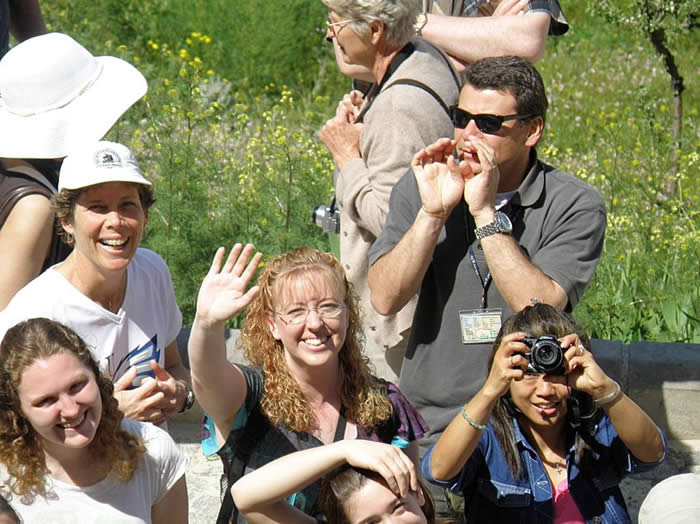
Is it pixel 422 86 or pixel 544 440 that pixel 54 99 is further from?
pixel 544 440

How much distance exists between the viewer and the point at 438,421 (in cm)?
366

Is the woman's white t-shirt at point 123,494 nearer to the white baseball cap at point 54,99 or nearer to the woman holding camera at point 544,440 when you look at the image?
the woman holding camera at point 544,440

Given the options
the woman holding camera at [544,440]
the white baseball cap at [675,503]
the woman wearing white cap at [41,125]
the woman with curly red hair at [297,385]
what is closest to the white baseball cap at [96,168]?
the woman wearing white cap at [41,125]

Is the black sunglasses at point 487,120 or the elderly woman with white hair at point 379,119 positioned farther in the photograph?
the elderly woman with white hair at point 379,119

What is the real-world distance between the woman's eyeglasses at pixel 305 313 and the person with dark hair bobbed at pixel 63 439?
519 mm

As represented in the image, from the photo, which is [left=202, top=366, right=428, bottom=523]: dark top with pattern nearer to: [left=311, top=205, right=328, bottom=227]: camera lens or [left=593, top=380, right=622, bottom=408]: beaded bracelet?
[left=593, top=380, right=622, bottom=408]: beaded bracelet

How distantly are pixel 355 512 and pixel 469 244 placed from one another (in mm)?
1085

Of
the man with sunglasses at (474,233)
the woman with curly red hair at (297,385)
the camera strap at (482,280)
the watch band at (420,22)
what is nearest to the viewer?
the woman with curly red hair at (297,385)

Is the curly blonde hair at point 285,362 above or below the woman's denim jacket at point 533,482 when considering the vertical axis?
above

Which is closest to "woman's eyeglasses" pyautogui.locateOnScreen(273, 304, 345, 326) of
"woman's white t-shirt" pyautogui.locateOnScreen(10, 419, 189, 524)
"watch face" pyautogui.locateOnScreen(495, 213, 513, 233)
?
"woman's white t-shirt" pyautogui.locateOnScreen(10, 419, 189, 524)

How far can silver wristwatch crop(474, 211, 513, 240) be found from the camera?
3502 millimetres

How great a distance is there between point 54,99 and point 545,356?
1.74 m

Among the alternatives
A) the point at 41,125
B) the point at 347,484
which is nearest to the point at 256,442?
the point at 347,484

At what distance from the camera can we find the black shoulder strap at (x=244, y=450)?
322 centimetres
